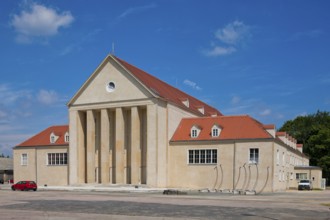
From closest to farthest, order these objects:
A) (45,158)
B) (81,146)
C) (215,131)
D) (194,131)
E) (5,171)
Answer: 1. (215,131)
2. (194,131)
3. (81,146)
4. (45,158)
5. (5,171)

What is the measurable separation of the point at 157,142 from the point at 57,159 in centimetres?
1811

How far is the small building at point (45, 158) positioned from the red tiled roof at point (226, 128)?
17.9 meters

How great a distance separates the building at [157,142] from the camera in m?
51.4

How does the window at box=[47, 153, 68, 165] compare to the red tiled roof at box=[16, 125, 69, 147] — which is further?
the red tiled roof at box=[16, 125, 69, 147]

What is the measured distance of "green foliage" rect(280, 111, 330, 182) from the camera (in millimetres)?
81062

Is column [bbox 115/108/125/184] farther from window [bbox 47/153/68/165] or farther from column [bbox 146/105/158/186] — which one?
window [bbox 47/153/68/165]

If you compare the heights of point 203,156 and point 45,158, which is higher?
point 203,156

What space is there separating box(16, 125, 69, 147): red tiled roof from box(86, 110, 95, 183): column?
5.57 m

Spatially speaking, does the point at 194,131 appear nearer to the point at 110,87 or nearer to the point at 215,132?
the point at 215,132

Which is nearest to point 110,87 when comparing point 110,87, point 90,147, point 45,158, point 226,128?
point 110,87

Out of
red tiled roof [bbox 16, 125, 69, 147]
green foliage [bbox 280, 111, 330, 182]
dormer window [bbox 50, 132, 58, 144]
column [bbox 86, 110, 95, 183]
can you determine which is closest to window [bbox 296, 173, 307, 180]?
green foliage [bbox 280, 111, 330, 182]

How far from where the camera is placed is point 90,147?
58.8 m

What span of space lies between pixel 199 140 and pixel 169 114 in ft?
18.2

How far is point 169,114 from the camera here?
185 feet
